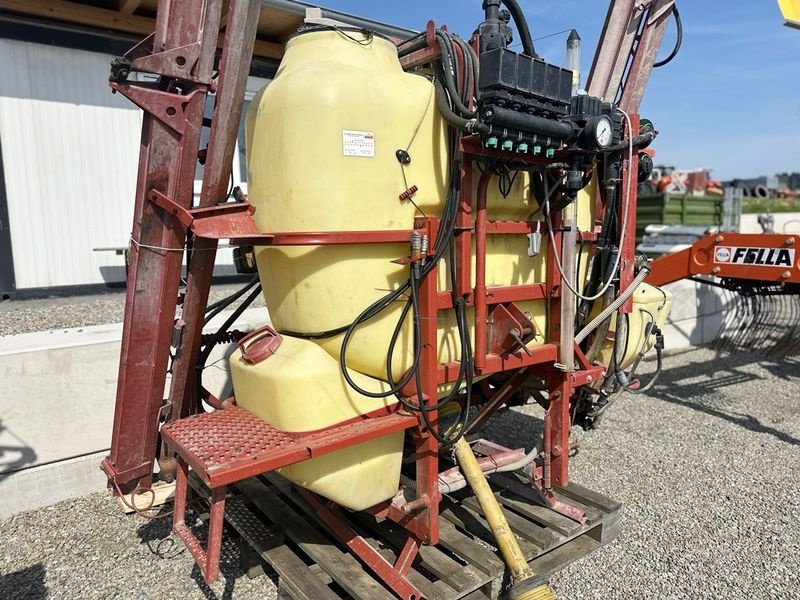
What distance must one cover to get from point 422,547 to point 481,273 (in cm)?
134

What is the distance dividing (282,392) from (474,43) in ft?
5.57

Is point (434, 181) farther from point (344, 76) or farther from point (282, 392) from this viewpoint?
point (282, 392)

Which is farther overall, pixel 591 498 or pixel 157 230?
pixel 591 498

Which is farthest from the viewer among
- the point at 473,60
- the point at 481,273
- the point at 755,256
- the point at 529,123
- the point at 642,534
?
the point at 755,256

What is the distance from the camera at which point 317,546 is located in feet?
8.71

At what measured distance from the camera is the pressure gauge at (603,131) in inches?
98.2

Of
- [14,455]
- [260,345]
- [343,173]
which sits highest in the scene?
[343,173]

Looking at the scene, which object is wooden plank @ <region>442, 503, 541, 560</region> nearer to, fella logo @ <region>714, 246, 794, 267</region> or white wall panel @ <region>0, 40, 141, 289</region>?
fella logo @ <region>714, 246, 794, 267</region>

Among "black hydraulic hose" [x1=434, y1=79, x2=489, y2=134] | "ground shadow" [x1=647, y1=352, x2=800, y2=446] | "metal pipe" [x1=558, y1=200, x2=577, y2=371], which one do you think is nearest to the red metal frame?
"black hydraulic hose" [x1=434, y1=79, x2=489, y2=134]

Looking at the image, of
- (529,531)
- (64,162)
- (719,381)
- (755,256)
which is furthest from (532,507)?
(64,162)

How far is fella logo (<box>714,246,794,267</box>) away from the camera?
4176 mm

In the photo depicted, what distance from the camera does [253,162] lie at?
2461mm

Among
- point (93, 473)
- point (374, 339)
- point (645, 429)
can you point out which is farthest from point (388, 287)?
point (645, 429)

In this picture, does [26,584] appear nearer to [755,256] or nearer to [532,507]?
[532,507]
